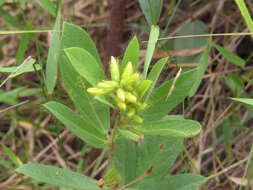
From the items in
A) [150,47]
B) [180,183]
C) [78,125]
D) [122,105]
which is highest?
[150,47]

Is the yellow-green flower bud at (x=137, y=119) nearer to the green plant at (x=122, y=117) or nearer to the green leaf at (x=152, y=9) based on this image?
the green plant at (x=122, y=117)

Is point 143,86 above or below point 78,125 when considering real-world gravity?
above

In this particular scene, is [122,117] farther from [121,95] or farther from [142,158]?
[142,158]

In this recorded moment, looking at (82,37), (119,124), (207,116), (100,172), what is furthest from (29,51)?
(119,124)

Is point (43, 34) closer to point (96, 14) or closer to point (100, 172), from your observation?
point (96, 14)

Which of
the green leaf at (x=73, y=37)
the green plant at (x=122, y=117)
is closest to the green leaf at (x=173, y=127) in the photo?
the green plant at (x=122, y=117)

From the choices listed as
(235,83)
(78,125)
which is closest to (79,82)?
(78,125)

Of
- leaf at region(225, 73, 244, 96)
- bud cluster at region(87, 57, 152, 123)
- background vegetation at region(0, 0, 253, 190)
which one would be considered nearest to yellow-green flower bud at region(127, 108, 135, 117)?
bud cluster at region(87, 57, 152, 123)
